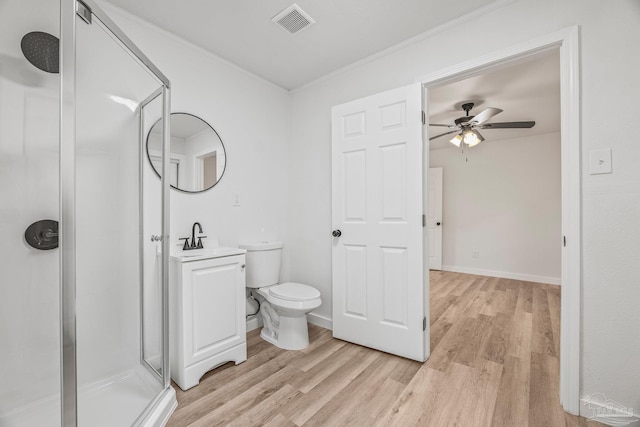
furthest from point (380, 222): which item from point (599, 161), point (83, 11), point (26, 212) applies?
point (26, 212)

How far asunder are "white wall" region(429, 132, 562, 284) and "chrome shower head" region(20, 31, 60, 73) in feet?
17.1

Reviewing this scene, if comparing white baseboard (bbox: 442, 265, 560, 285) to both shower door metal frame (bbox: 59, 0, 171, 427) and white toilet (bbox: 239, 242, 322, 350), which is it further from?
shower door metal frame (bbox: 59, 0, 171, 427)

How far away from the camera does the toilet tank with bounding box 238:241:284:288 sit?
88.4 inches

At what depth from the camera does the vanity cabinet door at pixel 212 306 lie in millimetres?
1619

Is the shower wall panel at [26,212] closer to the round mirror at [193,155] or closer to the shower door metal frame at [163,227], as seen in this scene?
the shower door metal frame at [163,227]

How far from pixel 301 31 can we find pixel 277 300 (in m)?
1.99

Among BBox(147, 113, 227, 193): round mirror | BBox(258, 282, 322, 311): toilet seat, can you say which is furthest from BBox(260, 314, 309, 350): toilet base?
BBox(147, 113, 227, 193): round mirror

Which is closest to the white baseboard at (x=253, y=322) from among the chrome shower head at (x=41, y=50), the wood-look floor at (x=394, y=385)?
the wood-look floor at (x=394, y=385)

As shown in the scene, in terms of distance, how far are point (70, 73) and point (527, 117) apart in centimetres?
455

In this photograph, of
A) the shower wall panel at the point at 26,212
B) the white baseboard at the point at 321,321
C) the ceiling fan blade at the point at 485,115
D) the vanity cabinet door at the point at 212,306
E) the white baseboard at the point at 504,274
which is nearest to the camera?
the shower wall panel at the point at 26,212

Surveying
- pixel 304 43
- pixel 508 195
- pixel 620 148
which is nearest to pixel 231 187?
Result: pixel 304 43

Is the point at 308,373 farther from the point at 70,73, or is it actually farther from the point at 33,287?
the point at 70,73

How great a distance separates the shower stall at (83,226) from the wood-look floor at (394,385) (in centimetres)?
38

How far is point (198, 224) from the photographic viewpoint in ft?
6.71
